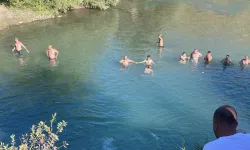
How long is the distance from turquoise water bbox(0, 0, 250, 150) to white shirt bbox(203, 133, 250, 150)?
9839mm

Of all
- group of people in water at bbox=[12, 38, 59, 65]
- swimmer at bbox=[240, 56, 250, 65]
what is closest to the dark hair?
group of people in water at bbox=[12, 38, 59, 65]

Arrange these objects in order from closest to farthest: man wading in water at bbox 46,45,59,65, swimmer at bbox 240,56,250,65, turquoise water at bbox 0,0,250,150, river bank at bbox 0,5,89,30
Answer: turquoise water at bbox 0,0,250,150 < man wading in water at bbox 46,45,59,65 < swimmer at bbox 240,56,250,65 < river bank at bbox 0,5,89,30

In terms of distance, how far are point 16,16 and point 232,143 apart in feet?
103

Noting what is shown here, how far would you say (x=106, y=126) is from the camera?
46.5 ft

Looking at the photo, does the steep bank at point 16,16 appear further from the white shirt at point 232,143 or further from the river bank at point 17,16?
the white shirt at point 232,143

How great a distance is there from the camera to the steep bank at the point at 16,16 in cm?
3031

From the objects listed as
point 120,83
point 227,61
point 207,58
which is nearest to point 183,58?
point 207,58

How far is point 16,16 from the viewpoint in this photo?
31.3 meters

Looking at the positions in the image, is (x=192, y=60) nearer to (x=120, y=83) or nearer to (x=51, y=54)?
(x=120, y=83)

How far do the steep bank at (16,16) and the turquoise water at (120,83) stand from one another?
134cm

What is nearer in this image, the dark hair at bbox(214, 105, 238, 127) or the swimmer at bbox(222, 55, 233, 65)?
the dark hair at bbox(214, 105, 238, 127)

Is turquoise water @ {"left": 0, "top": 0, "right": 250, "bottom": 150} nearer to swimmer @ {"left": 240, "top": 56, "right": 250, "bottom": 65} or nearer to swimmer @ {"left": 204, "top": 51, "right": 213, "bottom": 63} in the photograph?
swimmer @ {"left": 204, "top": 51, "right": 213, "bottom": 63}

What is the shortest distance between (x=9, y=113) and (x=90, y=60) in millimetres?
8425

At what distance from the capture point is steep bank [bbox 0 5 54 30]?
3031 centimetres
